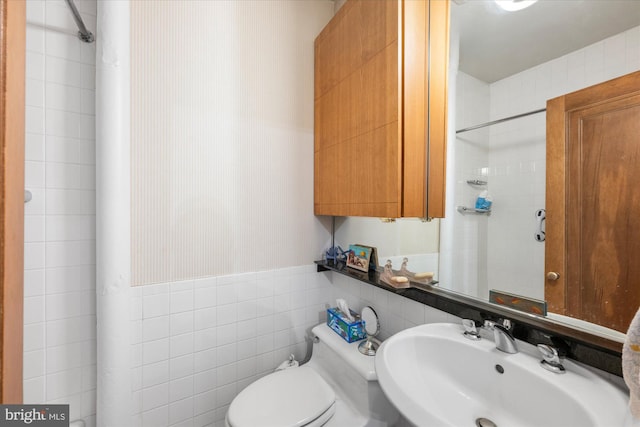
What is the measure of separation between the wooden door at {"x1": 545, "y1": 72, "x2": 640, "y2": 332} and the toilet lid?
875mm

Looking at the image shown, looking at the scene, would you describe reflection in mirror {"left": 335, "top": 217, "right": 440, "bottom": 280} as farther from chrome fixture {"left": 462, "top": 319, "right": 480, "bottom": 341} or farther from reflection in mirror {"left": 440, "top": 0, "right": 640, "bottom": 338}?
chrome fixture {"left": 462, "top": 319, "right": 480, "bottom": 341}

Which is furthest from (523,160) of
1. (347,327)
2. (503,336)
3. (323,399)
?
(323,399)

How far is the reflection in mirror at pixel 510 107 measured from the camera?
743 millimetres

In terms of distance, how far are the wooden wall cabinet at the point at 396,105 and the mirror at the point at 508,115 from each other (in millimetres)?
96

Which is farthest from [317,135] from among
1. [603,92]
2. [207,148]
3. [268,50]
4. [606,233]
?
[606,233]

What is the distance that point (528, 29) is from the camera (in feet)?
3.01

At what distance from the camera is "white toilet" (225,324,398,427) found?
952 millimetres

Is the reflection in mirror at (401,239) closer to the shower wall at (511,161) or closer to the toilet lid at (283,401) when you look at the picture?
the shower wall at (511,161)

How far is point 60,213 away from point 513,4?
186 cm

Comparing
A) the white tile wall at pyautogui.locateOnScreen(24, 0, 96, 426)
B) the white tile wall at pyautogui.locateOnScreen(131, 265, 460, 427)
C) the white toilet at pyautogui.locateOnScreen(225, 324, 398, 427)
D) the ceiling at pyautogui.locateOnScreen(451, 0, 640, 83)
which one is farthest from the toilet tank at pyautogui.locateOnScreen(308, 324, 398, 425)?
the ceiling at pyautogui.locateOnScreen(451, 0, 640, 83)

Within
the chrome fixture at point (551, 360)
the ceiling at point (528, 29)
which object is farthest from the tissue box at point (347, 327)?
the ceiling at point (528, 29)

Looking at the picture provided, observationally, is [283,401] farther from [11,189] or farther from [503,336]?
[11,189]

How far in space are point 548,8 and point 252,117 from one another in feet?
3.97

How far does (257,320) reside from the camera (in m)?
1.36
